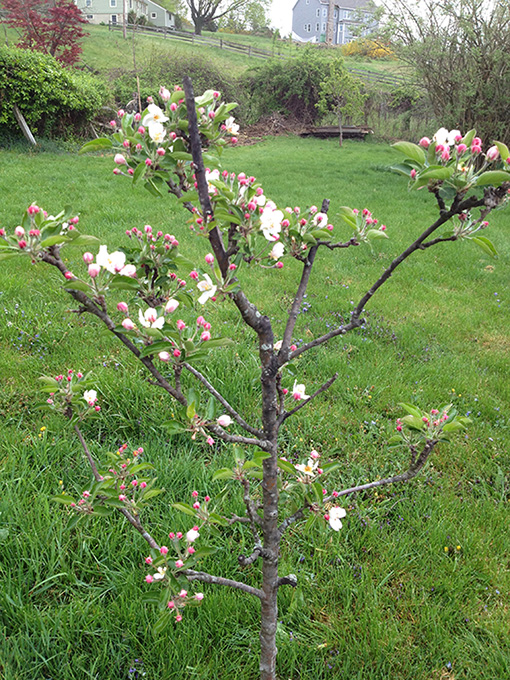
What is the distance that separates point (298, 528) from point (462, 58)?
12.8 metres

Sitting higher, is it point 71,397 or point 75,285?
point 75,285

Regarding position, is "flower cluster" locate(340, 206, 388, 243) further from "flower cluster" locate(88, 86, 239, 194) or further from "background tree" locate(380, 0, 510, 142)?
"background tree" locate(380, 0, 510, 142)

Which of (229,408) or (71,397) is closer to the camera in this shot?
(229,408)

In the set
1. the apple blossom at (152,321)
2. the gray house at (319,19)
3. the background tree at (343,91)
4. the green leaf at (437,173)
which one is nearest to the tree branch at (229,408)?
the apple blossom at (152,321)

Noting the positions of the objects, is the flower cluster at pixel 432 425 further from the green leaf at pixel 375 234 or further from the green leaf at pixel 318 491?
the green leaf at pixel 375 234

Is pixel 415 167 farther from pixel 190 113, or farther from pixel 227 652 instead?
pixel 227 652

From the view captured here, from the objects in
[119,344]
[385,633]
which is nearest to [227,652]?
[385,633]

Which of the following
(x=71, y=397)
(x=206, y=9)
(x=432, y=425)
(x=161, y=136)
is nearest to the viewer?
(x=161, y=136)

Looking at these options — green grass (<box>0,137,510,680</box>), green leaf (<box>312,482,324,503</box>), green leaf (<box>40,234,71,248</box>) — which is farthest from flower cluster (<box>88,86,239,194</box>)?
green grass (<box>0,137,510,680</box>)

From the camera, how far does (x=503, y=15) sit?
10039mm

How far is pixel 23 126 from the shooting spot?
1125 centimetres

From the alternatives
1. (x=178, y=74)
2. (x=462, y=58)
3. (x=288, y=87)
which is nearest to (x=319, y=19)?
(x=288, y=87)

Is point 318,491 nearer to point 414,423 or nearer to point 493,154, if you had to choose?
point 414,423

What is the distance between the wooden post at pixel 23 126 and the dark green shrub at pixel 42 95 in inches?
4.4
